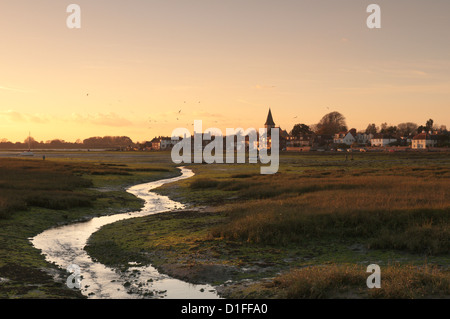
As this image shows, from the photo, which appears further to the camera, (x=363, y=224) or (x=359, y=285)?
(x=363, y=224)

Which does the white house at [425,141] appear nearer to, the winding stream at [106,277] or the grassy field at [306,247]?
the grassy field at [306,247]

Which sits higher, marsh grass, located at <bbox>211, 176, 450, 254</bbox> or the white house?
→ the white house

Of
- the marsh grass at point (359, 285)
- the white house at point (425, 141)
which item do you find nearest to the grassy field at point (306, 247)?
the marsh grass at point (359, 285)

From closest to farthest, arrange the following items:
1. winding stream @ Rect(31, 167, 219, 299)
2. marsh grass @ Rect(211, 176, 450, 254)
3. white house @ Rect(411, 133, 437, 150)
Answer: winding stream @ Rect(31, 167, 219, 299)
marsh grass @ Rect(211, 176, 450, 254)
white house @ Rect(411, 133, 437, 150)

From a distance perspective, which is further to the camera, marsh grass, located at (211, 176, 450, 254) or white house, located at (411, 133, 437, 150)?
white house, located at (411, 133, 437, 150)

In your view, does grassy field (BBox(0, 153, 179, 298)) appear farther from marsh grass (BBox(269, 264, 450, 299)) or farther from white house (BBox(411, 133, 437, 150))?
white house (BBox(411, 133, 437, 150))

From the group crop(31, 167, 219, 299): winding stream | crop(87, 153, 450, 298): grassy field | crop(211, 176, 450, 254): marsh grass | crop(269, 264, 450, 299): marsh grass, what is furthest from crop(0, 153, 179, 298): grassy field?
crop(211, 176, 450, 254): marsh grass

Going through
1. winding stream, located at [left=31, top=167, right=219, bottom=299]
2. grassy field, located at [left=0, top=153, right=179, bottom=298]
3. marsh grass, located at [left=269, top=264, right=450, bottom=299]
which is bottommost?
winding stream, located at [left=31, top=167, right=219, bottom=299]

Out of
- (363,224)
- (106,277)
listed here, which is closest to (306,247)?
(363,224)

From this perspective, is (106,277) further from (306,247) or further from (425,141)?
(425,141)
